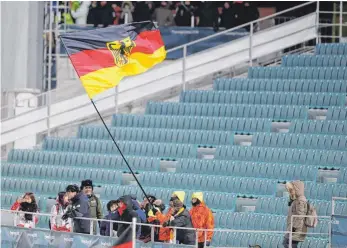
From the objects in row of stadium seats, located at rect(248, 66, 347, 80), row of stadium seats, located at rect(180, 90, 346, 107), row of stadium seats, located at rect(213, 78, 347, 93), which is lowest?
row of stadium seats, located at rect(180, 90, 346, 107)

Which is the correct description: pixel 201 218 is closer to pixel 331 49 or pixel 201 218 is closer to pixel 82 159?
pixel 82 159

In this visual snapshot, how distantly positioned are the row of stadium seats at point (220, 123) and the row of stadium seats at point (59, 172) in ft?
5.42

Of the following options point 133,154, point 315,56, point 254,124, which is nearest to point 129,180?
point 133,154

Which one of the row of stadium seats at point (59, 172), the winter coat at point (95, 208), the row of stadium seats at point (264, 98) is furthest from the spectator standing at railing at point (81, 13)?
the winter coat at point (95, 208)

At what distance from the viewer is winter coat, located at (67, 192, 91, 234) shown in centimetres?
2442

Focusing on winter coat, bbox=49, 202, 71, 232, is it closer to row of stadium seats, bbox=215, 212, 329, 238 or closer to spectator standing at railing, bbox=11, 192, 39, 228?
spectator standing at railing, bbox=11, 192, 39, 228

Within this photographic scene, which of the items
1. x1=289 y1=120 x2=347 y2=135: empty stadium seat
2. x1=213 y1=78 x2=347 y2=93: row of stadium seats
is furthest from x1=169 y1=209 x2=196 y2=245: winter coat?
x1=213 y1=78 x2=347 y2=93: row of stadium seats

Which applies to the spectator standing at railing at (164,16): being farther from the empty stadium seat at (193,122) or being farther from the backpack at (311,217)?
the backpack at (311,217)

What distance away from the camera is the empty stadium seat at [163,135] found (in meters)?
28.6

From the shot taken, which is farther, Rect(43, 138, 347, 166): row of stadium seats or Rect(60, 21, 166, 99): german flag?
Rect(43, 138, 347, 166): row of stadium seats

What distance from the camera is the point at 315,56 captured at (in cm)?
2981

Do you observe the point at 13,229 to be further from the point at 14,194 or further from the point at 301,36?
the point at 301,36

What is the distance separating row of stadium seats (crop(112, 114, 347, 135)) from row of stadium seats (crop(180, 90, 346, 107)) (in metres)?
0.69

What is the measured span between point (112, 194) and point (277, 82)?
4032 mm
